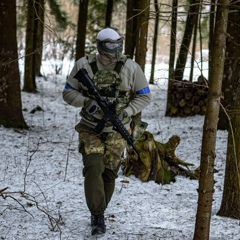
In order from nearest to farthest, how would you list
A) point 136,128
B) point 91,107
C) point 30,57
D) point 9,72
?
point 91,107
point 136,128
point 9,72
point 30,57

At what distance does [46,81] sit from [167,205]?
1449 cm

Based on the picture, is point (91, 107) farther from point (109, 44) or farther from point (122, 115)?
point (109, 44)

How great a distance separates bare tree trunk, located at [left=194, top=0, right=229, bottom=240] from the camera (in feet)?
11.6

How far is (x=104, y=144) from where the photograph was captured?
14.2ft

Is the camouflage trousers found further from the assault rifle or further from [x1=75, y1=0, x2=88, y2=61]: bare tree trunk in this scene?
[x1=75, y1=0, x2=88, y2=61]: bare tree trunk

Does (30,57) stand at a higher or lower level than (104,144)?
higher

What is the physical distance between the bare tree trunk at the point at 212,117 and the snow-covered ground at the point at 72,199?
0.66 meters

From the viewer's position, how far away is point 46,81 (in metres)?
19.1

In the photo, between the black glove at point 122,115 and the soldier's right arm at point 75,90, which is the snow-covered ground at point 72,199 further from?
the soldier's right arm at point 75,90

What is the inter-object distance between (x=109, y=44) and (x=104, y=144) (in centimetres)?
95

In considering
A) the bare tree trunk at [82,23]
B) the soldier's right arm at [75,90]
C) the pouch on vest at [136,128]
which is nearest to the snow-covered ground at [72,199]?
the pouch on vest at [136,128]

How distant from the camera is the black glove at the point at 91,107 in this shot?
4.13m

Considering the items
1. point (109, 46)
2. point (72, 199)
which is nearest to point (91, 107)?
point (109, 46)

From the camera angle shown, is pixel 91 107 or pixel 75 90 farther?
pixel 75 90
